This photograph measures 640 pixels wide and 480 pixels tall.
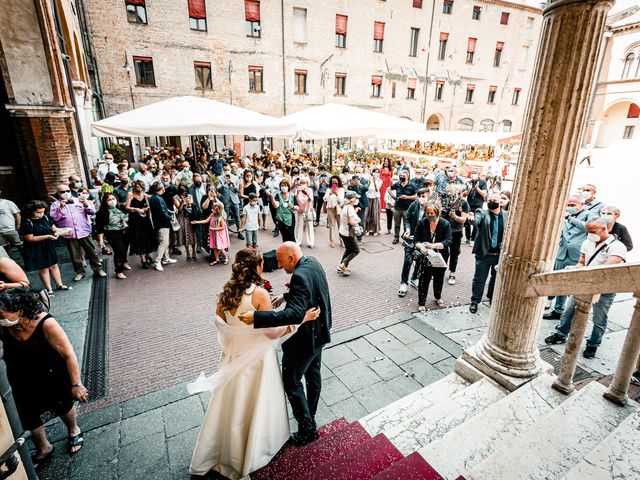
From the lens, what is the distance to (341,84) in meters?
25.1

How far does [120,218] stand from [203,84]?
17.8 m

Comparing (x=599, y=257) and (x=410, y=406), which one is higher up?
(x=599, y=257)

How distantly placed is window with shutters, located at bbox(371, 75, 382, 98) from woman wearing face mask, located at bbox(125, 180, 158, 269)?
2336 cm

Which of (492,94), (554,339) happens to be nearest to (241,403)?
(554,339)

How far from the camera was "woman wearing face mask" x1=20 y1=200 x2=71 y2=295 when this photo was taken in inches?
204

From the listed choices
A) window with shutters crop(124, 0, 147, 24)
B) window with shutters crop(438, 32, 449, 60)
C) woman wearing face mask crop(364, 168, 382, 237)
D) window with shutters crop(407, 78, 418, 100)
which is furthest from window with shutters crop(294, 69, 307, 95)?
woman wearing face mask crop(364, 168, 382, 237)

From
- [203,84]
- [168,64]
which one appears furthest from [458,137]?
[168,64]

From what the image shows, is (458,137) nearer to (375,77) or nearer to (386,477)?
(375,77)

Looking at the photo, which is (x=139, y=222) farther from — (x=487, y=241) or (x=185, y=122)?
(x=487, y=241)

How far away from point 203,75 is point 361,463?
23351mm

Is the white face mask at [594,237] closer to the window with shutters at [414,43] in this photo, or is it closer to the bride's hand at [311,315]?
the bride's hand at [311,315]

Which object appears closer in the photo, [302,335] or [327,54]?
[302,335]

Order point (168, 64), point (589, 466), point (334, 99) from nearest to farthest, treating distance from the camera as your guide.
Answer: point (589, 466) < point (168, 64) < point (334, 99)

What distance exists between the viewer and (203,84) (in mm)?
21203
